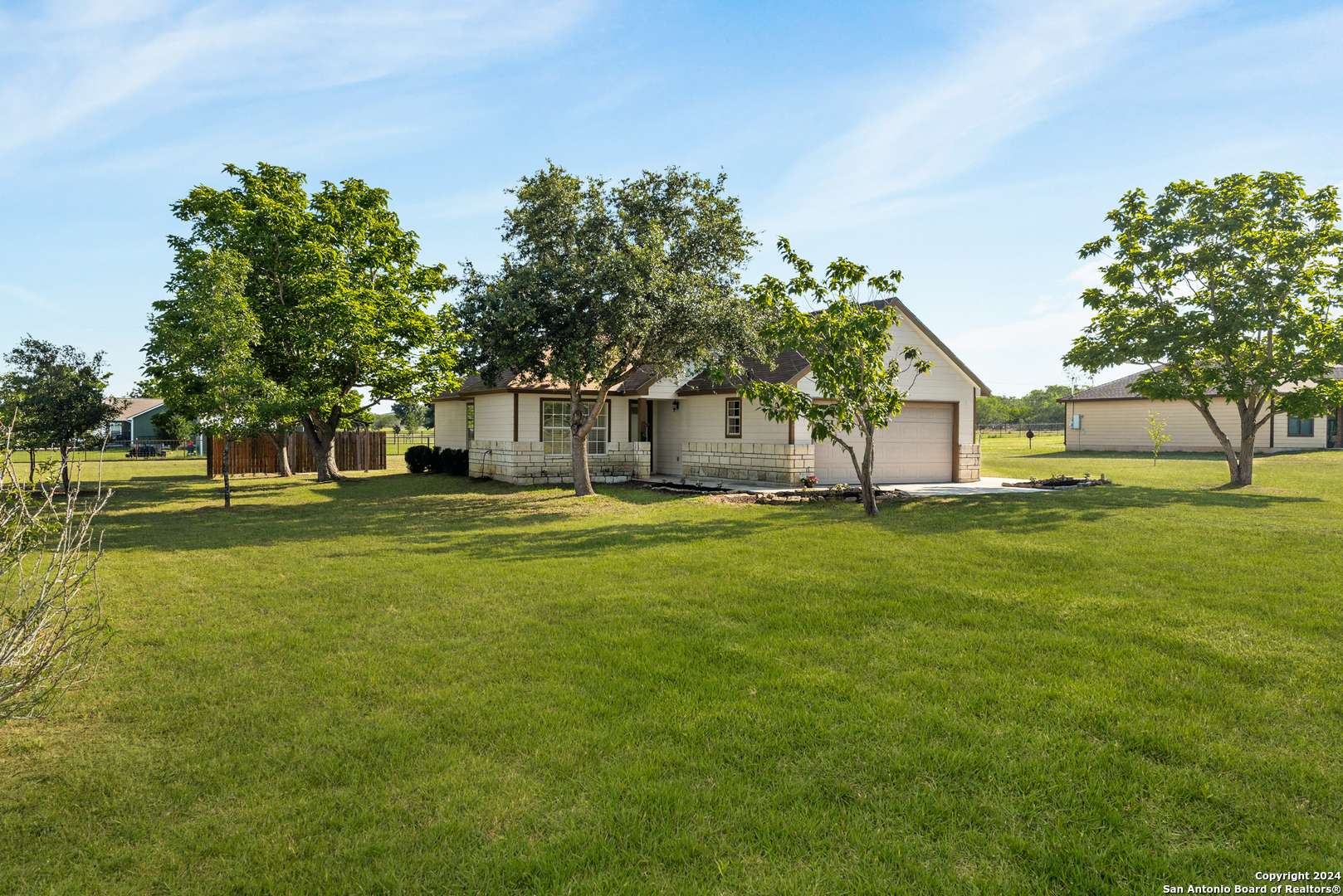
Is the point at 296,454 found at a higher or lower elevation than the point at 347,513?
higher

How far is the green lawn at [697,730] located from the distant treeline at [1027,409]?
3105 inches

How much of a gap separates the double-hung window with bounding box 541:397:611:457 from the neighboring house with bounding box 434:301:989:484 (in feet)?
0.09

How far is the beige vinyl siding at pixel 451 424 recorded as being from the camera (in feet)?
86.9

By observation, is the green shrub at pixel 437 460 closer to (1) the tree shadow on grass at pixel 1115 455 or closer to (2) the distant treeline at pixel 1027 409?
(1) the tree shadow on grass at pixel 1115 455

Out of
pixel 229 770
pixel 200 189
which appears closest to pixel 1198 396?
pixel 229 770

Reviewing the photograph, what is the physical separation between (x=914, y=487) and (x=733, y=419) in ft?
17.2

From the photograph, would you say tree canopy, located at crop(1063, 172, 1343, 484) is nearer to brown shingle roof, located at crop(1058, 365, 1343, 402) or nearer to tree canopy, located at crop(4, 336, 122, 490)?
brown shingle roof, located at crop(1058, 365, 1343, 402)

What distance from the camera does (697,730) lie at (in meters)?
4.40

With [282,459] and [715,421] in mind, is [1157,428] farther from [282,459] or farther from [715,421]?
[282,459]

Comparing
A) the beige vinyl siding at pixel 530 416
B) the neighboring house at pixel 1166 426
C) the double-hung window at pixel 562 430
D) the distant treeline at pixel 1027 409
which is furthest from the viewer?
the distant treeline at pixel 1027 409

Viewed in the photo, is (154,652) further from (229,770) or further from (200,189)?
(200,189)

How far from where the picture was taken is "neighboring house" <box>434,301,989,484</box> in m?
19.8

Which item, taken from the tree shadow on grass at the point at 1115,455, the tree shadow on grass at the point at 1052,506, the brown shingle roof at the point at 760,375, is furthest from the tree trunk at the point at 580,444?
the tree shadow on grass at the point at 1115,455

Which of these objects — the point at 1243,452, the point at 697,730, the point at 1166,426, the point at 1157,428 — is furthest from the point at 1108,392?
the point at 697,730
